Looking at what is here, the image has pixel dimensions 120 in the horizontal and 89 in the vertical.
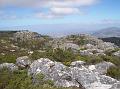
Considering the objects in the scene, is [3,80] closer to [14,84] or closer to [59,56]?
[14,84]

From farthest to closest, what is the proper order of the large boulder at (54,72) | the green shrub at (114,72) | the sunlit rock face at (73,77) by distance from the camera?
1. the green shrub at (114,72)
2. the large boulder at (54,72)
3. the sunlit rock face at (73,77)

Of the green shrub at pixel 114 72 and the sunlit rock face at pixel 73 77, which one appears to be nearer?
the sunlit rock face at pixel 73 77

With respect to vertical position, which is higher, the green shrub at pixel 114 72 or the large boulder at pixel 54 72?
the large boulder at pixel 54 72

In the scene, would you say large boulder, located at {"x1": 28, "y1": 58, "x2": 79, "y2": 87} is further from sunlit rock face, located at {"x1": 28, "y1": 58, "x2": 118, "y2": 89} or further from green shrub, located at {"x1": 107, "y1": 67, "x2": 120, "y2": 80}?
green shrub, located at {"x1": 107, "y1": 67, "x2": 120, "y2": 80}

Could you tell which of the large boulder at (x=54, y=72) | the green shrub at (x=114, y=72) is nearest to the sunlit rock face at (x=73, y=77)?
the large boulder at (x=54, y=72)

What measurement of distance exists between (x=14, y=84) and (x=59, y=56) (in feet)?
143

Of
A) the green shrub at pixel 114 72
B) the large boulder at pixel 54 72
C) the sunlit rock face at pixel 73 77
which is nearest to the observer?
the sunlit rock face at pixel 73 77

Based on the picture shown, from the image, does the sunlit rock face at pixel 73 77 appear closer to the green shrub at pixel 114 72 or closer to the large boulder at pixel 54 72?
the large boulder at pixel 54 72

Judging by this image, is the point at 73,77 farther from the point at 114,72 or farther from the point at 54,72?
the point at 114,72

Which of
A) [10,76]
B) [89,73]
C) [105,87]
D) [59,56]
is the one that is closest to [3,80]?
[10,76]

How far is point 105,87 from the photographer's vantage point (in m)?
24.3

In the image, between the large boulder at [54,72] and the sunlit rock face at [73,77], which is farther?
the large boulder at [54,72]

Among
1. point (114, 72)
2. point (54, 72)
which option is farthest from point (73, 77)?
point (114, 72)

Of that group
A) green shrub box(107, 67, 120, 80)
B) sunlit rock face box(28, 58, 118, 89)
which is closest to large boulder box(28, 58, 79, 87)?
sunlit rock face box(28, 58, 118, 89)
